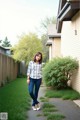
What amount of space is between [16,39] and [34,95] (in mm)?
26452

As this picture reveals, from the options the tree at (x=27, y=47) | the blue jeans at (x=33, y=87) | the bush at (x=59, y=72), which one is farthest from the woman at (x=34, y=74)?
the tree at (x=27, y=47)

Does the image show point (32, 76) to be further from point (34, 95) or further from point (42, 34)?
point (42, 34)

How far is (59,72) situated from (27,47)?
19557mm

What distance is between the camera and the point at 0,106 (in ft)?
30.4

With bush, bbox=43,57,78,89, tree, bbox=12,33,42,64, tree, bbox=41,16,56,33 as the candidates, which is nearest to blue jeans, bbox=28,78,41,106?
bush, bbox=43,57,78,89

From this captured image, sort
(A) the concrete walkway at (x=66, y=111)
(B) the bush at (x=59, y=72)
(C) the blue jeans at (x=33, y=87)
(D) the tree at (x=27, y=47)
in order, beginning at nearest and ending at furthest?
1. (A) the concrete walkway at (x=66, y=111)
2. (C) the blue jeans at (x=33, y=87)
3. (B) the bush at (x=59, y=72)
4. (D) the tree at (x=27, y=47)

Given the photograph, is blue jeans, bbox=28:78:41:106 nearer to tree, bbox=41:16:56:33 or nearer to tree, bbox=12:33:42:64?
tree, bbox=12:33:42:64

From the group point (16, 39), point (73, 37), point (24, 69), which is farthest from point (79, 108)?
point (16, 39)

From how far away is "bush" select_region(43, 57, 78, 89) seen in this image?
13.7 metres

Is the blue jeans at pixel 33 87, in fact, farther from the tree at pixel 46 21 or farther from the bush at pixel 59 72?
the tree at pixel 46 21

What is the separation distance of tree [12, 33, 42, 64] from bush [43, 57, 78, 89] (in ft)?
56.2

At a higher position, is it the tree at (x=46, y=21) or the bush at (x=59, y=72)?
the tree at (x=46, y=21)

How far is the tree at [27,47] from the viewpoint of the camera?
105 ft

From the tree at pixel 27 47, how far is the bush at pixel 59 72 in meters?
17.1
